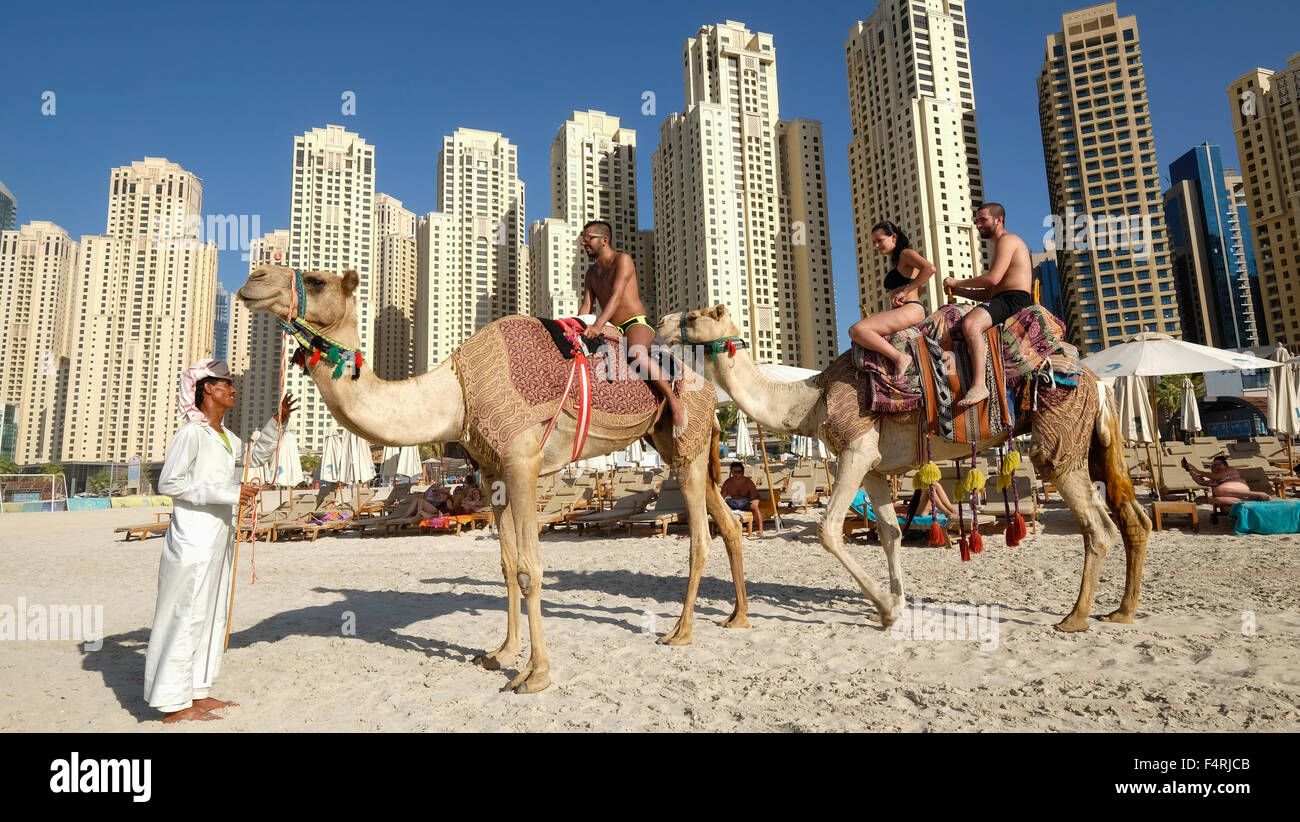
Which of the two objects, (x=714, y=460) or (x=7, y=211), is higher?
(x=7, y=211)

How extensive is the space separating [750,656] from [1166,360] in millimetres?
10751

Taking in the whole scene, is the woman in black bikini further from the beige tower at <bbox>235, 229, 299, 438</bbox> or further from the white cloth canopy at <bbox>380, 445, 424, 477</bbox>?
the beige tower at <bbox>235, 229, 299, 438</bbox>

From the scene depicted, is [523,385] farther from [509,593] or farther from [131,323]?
[131,323]

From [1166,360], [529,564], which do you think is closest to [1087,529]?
[529,564]

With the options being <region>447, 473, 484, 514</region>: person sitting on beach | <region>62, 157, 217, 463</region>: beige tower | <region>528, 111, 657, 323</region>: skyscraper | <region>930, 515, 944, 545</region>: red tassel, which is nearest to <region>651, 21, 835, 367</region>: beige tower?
<region>528, 111, 657, 323</region>: skyscraper

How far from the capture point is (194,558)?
14.0 feet

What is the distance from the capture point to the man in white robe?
13.5 ft

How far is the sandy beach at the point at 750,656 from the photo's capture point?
12.6ft

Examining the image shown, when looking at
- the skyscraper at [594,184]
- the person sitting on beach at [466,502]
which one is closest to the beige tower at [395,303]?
the skyscraper at [594,184]

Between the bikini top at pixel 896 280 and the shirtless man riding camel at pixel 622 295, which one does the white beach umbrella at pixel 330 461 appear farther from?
the bikini top at pixel 896 280

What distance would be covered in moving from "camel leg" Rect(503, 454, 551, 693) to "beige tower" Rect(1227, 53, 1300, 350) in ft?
A: 398

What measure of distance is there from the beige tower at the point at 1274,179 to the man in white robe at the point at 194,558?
123 m
